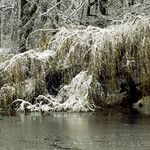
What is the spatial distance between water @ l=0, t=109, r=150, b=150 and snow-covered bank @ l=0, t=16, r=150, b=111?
0.87 metres

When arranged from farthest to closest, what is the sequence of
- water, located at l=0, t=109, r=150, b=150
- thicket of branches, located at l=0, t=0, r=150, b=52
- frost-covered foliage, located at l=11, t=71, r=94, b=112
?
thicket of branches, located at l=0, t=0, r=150, b=52
frost-covered foliage, located at l=11, t=71, r=94, b=112
water, located at l=0, t=109, r=150, b=150

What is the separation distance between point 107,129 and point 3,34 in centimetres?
1235

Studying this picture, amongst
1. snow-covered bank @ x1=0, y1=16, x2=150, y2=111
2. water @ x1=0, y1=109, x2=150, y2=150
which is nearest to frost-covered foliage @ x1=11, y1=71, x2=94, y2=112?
snow-covered bank @ x1=0, y1=16, x2=150, y2=111

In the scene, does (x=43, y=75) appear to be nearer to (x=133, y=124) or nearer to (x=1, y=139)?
(x=133, y=124)

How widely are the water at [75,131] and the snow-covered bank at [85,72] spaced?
0.87 m

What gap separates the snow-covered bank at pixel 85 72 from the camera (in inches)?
473

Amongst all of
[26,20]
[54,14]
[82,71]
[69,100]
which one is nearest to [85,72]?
[82,71]

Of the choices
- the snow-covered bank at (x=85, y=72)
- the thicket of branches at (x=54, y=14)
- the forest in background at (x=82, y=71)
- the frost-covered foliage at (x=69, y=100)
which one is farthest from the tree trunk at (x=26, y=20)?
the frost-covered foliage at (x=69, y=100)

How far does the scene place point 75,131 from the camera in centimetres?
859

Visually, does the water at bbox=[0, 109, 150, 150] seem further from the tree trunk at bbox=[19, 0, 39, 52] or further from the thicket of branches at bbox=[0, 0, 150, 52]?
the tree trunk at bbox=[19, 0, 39, 52]

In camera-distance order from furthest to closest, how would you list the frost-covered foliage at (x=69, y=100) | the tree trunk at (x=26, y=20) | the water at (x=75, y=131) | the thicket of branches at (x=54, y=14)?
the tree trunk at (x=26, y=20)
the thicket of branches at (x=54, y=14)
the frost-covered foliage at (x=69, y=100)
the water at (x=75, y=131)

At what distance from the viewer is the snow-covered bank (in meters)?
12.0

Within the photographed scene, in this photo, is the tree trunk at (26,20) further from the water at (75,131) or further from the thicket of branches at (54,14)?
the water at (75,131)

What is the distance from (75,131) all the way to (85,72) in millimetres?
3812
